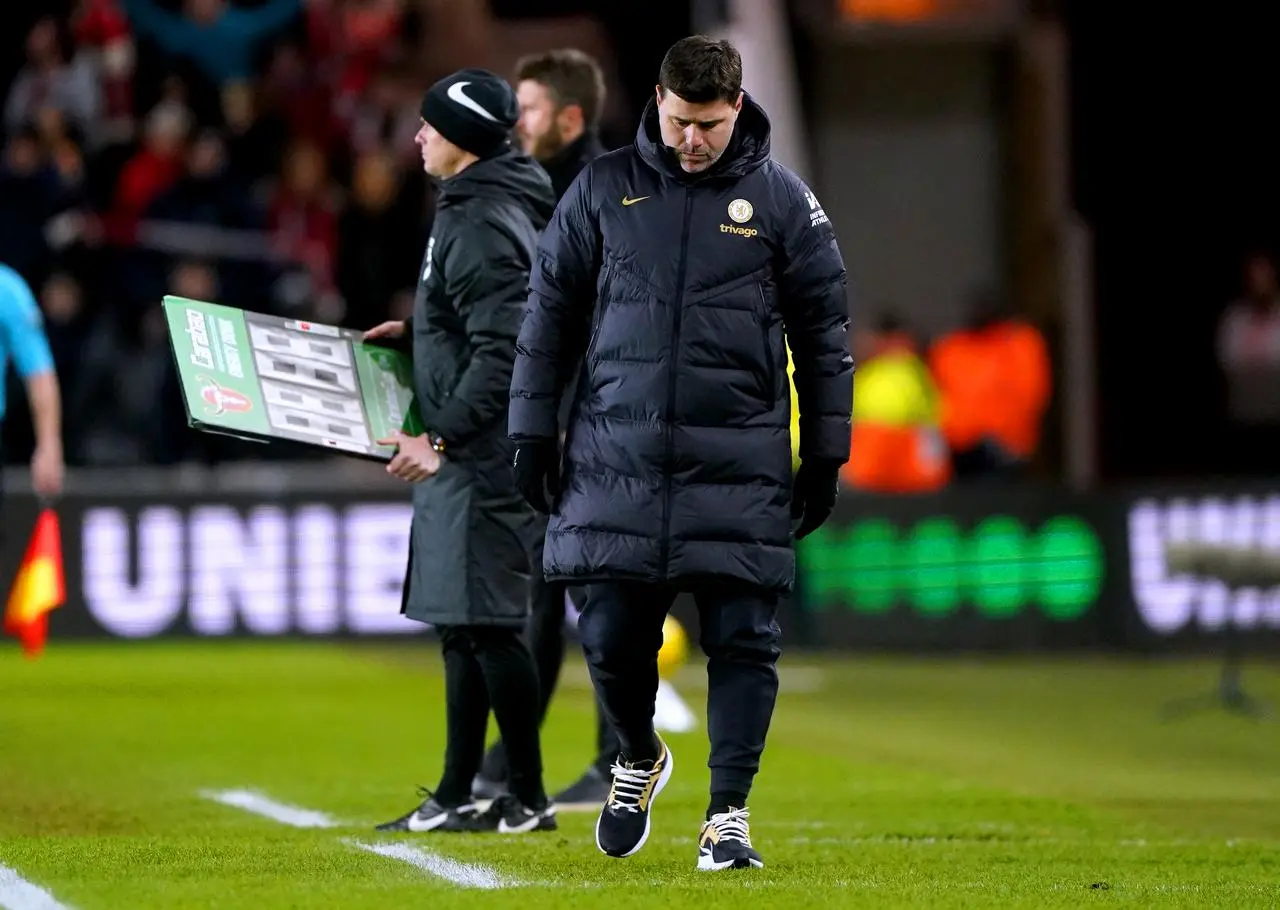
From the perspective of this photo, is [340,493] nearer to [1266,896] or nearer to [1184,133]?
[1184,133]

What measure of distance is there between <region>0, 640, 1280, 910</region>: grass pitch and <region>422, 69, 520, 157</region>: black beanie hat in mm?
2167

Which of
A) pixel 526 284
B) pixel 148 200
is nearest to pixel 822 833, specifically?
pixel 526 284

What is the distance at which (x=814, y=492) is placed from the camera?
651 cm

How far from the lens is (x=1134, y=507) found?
16.0m

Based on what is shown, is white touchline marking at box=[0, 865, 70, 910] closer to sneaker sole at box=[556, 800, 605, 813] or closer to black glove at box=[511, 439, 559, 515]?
black glove at box=[511, 439, 559, 515]

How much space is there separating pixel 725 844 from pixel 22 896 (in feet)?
5.96

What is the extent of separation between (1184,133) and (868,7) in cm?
288

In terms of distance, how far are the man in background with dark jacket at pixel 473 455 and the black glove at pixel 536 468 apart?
0.80 m

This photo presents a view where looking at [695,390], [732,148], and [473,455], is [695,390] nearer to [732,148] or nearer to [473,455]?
[732,148]

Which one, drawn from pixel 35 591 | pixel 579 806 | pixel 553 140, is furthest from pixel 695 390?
pixel 35 591

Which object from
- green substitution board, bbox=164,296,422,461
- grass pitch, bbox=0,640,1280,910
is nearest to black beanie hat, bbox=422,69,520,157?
green substitution board, bbox=164,296,422,461

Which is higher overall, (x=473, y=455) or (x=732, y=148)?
(x=732, y=148)

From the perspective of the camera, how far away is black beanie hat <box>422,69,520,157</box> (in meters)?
7.51

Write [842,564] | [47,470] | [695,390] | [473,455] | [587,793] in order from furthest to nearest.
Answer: [842,564] < [47,470] < [587,793] < [473,455] < [695,390]
